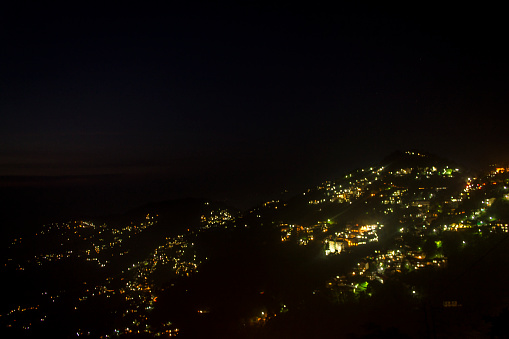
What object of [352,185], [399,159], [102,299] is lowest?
[102,299]

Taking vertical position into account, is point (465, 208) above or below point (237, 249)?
above

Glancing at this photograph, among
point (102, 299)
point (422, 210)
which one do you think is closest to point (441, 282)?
point (422, 210)

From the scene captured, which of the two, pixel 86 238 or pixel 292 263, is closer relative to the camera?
pixel 292 263

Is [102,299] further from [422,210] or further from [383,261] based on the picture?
[422,210]

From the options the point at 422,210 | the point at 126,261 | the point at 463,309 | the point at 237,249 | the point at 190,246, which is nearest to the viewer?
the point at 463,309

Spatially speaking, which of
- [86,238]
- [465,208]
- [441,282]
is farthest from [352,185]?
[86,238]

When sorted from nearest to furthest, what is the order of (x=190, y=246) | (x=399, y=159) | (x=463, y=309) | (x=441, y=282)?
1. (x=463, y=309)
2. (x=441, y=282)
3. (x=190, y=246)
4. (x=399, y=159)
